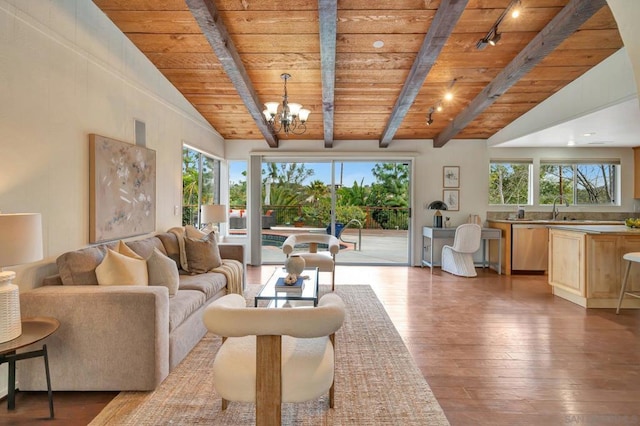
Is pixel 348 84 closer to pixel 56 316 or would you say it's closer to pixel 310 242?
pixel 310 242

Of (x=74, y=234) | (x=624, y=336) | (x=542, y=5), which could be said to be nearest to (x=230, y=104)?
(x=74, y=234)

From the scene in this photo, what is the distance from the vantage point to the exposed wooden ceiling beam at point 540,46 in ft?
9.75

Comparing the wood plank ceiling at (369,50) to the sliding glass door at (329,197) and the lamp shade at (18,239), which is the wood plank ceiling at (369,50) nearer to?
the sliding glass door at (329,197)

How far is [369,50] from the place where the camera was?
12.7 ft

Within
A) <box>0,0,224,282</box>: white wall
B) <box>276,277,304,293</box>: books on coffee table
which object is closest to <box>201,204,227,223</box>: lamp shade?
A: <box>0,0,224,282</box>: white wall

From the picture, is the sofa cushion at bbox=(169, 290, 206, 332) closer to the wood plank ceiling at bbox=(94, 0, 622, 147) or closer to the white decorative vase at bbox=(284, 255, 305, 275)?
the white decorative vase at bbox=(284, 255, 305, 275)

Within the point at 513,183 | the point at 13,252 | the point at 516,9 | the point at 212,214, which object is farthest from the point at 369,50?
the point at 513,183

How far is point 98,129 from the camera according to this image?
3096 millimetres

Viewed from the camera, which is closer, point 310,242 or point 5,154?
point 5,154

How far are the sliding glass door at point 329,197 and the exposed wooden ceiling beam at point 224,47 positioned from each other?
6.33 ft

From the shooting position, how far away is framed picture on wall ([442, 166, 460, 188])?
6.62 meters

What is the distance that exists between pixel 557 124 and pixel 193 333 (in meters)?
5.10

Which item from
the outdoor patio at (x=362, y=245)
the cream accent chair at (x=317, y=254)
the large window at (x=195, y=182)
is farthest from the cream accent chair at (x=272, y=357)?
the outdoor patio at (x=362, y=245)

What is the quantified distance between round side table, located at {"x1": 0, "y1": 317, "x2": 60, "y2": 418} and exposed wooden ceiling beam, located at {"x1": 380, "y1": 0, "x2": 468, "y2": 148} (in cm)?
362
